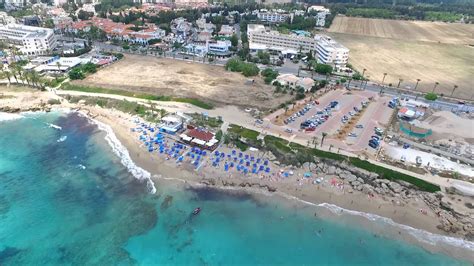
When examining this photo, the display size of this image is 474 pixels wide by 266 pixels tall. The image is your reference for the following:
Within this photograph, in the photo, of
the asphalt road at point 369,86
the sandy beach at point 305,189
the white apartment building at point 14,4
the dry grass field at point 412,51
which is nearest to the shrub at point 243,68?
the asphalt road at point 369,86

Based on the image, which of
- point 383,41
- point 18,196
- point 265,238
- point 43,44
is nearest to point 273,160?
point 265,238

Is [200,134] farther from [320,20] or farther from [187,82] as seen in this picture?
[320,20]

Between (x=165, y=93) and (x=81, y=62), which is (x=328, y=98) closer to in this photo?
(x=165, y=93)

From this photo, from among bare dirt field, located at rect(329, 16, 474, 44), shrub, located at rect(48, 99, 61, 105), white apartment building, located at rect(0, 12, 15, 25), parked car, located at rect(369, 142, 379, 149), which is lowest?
shrub, located at rect(48, 99, 61, 105)

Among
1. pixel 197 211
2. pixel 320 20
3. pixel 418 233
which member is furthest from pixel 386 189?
pixel 320 20

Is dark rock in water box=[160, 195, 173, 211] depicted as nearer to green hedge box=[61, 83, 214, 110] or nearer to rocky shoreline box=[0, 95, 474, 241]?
rocky shoreline box=[0, 95, 474, 241]

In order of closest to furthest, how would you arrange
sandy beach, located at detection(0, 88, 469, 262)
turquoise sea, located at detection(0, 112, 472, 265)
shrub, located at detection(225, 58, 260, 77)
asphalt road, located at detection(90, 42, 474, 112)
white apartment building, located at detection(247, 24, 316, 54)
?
turquoise sea, located at detection(0, 112, 472, 265), sandy beach, located at detection(0, 88, 469, 262), asphalt road, located at detection(90, 42, 474, 112), shrub, located at detection(225, 58, 260, 77), white apartment building, located at detection(247, 24, 316, 54)

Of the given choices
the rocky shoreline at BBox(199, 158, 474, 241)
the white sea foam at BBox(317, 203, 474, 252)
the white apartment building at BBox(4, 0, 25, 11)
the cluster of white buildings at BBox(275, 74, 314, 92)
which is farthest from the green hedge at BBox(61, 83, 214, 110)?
the white apartment building at BBox(4, 0, 25, 11)
